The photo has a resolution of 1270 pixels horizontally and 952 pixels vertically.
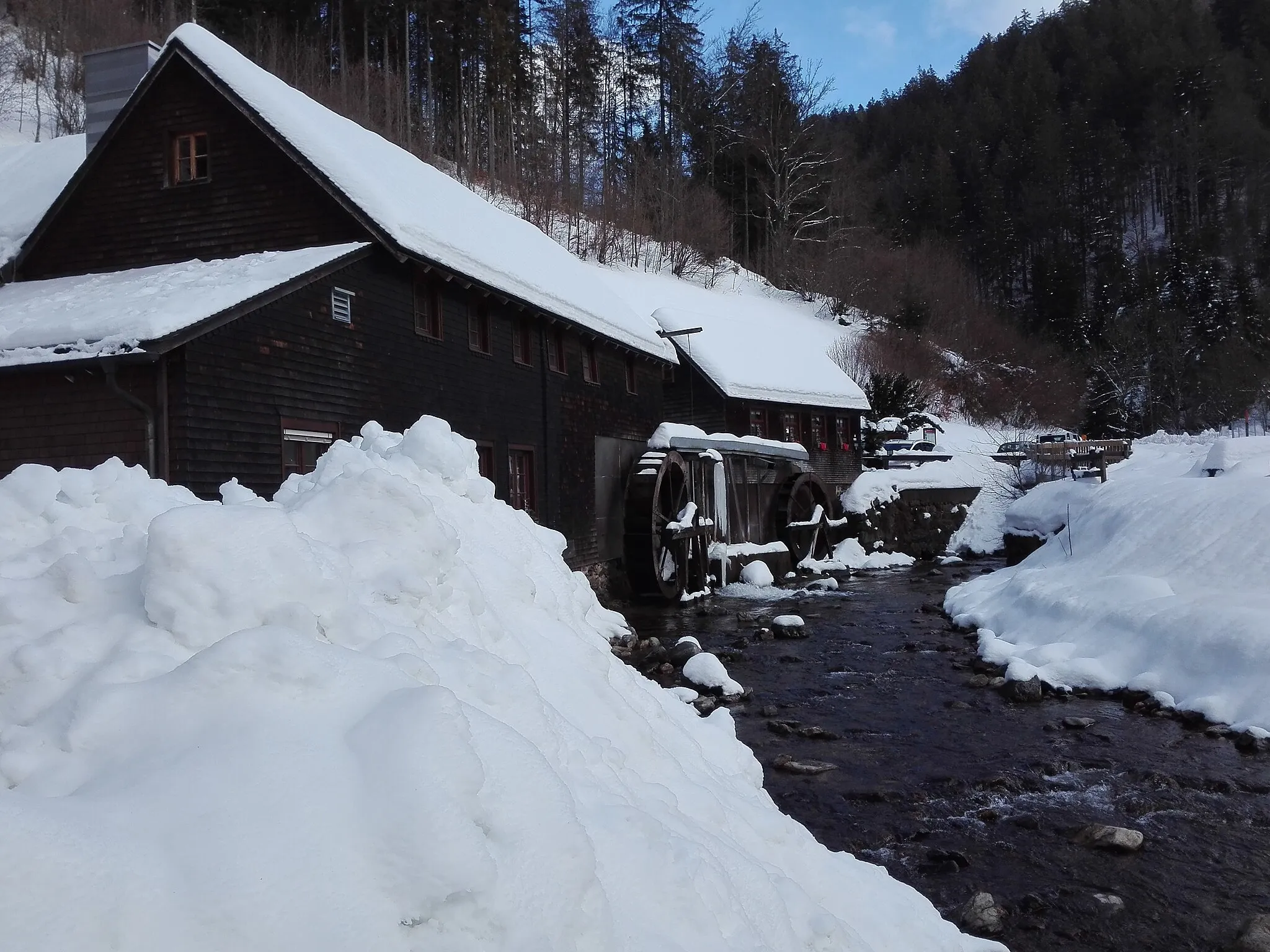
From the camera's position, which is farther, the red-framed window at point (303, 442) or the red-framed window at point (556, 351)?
the red-framed window at point (556, 351)

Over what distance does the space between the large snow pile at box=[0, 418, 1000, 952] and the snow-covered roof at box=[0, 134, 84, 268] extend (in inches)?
472

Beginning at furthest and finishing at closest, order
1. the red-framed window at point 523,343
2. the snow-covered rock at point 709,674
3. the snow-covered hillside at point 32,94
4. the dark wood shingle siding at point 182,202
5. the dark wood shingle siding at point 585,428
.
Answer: the snow-covered hillside at point 32,94 < the dark wood shingle siding at point 585,428 < the red-framed window at point 523,343 < the dark wood shingle siding at point 182,202 < the snow-covered rock at point 709,674

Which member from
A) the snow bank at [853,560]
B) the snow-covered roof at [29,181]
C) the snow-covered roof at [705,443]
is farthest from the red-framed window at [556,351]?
the snow bank at [853,560]

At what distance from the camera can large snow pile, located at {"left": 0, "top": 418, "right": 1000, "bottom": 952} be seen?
2078 millimetres

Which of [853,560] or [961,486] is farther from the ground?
[961,486]

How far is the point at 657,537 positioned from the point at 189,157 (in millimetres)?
10184

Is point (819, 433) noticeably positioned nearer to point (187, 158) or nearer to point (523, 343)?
point (523, 343)

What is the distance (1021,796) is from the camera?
7.05 meters

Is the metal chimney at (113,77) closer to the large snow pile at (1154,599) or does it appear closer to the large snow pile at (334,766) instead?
the large snow pile at (334,766)

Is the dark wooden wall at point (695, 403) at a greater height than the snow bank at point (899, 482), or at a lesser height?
greater

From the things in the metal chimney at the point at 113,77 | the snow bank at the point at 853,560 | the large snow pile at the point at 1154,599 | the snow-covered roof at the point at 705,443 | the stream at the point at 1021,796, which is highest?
the metal chimney at the point at 113,77

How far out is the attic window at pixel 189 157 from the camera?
12812 mm

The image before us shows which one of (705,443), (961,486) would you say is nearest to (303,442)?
(705,443)

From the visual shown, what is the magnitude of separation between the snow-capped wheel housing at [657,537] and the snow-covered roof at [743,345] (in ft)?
16.2
